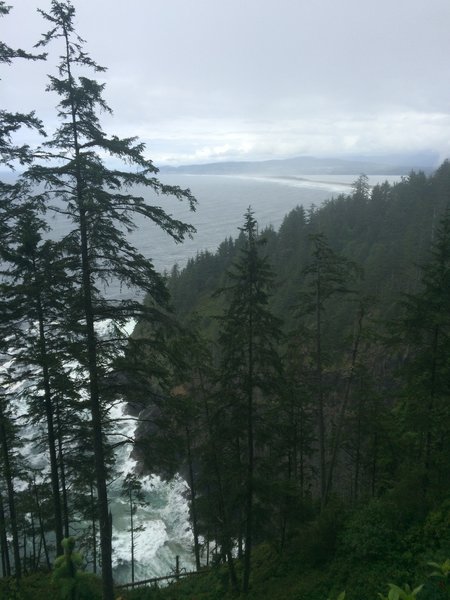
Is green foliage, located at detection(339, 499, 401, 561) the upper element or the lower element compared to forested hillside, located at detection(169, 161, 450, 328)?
lower

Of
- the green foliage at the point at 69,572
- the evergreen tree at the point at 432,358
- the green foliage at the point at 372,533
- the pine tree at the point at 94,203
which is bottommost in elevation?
the green foliage at the point at 372,533

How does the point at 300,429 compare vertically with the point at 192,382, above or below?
below

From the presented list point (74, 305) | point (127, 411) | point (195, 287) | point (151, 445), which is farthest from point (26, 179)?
point (195, 287)

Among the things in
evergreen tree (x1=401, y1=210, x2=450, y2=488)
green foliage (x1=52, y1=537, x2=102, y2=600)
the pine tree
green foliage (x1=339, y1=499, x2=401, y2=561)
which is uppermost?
the pine tree

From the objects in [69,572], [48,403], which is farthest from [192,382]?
[69,572]

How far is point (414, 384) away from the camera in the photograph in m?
12.2

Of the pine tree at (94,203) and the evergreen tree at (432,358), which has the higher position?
the pine tree at (94,203)

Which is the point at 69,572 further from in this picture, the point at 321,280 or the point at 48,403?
the point at 321,280

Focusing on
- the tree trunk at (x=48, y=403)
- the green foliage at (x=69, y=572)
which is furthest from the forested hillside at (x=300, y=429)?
the tree trunk at (x=48, y=403)

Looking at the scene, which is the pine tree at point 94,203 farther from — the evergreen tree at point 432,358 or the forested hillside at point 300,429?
the evergreen tree at point 432,358

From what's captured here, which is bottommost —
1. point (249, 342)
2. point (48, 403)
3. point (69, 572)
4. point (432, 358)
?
point (69, 572)

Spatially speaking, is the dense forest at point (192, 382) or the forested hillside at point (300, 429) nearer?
the dense forest at point (192, 382)

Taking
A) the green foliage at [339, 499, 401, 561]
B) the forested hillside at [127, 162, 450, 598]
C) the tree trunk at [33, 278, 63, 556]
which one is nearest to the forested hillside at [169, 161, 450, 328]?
the forested hillside at [127, 162, 450, 598]

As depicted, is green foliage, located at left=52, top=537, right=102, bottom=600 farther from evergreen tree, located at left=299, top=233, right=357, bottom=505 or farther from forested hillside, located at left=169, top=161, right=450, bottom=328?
forested hillside, located at left=169, top=161, right=450, bottom=328
